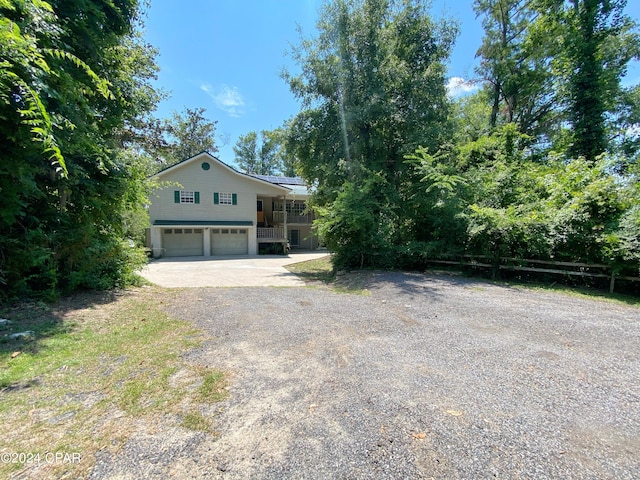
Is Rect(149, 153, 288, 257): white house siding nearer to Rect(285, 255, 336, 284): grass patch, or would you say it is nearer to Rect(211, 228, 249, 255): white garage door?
Rect(211, 228, 249, 255): white garage door

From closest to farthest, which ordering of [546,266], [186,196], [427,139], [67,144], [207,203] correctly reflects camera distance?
[67,144] < [546,266] < [427,139] < [186,196] < [207,203]

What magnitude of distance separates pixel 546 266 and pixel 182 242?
2011 cm

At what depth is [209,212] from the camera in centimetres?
2034

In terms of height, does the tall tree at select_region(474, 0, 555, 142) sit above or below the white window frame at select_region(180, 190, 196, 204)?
above

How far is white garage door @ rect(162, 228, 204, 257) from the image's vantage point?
19.9 metres

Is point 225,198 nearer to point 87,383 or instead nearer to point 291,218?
point 291,218

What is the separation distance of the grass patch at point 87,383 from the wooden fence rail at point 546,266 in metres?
9.03

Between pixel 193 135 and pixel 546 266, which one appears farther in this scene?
pixel 193 135

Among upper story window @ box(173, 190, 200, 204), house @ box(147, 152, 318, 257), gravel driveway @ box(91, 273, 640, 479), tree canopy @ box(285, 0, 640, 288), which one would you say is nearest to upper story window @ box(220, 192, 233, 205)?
house @ box(147, 152, 318, 257)

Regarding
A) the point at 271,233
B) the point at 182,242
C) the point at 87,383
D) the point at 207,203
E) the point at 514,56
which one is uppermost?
the point at 514,56

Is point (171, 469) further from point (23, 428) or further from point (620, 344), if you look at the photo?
point (620, 344)

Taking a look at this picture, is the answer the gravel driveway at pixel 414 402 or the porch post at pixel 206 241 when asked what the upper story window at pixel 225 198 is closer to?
the porch post at pixel 206 241

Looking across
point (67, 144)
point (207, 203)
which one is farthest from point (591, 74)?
point (207, 203)

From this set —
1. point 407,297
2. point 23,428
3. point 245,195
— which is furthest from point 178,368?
point 245,195
